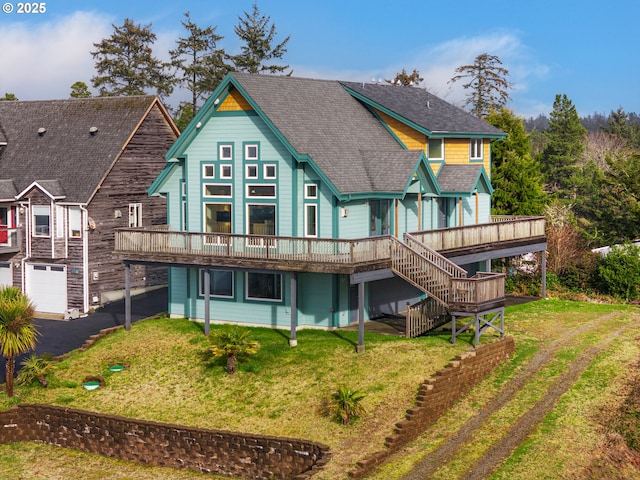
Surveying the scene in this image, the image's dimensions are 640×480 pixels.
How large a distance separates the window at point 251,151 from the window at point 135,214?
12367 mm

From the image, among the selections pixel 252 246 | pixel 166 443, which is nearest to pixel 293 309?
pixel 252 246

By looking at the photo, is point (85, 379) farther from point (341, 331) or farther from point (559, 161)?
point (559, 161)

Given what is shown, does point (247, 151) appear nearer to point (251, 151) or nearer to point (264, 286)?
point (251, 151)

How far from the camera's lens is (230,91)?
39875 mm

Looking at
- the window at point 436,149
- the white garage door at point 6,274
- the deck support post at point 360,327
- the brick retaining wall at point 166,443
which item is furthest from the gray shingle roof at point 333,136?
the white garage door at point 6,274

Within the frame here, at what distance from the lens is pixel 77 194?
156ft

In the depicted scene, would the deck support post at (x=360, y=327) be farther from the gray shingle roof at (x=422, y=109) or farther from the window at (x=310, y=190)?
the gray shingle roof at (x=422, y=109)

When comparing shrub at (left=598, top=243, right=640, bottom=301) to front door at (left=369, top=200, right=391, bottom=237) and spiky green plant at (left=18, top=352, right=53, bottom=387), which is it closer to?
front door at (left=369, top=200, right=391, bottom=237)

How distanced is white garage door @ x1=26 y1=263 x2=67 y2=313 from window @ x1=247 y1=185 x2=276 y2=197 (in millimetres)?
12646

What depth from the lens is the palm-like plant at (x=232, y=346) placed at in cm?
3419

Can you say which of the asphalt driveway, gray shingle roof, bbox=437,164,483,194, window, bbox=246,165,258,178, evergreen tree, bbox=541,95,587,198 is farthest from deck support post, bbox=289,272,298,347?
evergreen tree, bbox=541,95,587,198

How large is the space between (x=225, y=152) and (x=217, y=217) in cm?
274

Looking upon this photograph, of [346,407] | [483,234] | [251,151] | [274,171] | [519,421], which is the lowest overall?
[519,421]

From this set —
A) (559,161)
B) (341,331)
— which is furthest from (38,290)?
(559,161)
